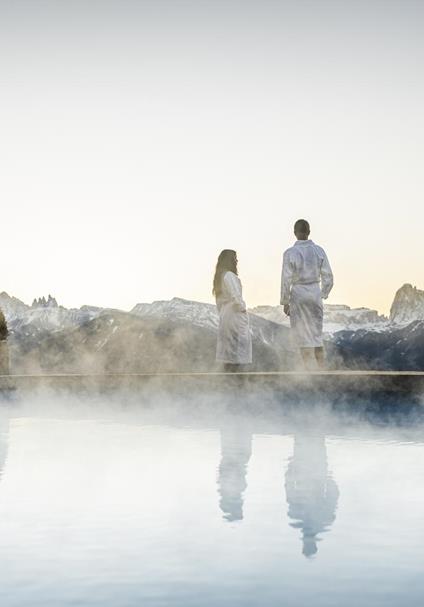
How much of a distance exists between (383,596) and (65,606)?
3.80ft

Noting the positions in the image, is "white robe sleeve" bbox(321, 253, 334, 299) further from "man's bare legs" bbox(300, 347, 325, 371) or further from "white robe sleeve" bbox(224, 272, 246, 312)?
"white robe sleeve" bbox(224, 272, 246, 312)

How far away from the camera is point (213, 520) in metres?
5.10

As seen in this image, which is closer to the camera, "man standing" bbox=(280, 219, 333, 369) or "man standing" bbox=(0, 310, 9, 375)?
"man standing" bbox=(280, 219, 333, 369)

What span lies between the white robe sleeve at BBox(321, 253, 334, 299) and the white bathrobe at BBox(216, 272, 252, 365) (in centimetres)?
99

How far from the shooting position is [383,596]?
3.69 meters

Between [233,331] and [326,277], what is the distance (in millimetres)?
1343

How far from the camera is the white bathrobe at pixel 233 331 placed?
39.7ft

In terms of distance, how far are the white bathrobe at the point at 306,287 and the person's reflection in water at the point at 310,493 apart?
348 cm

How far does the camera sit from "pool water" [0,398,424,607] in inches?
151

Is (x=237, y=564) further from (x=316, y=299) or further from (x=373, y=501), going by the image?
(x=316, y=299)

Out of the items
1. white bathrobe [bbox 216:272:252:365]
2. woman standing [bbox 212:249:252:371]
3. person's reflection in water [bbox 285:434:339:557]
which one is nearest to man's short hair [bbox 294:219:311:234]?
woman standing [bbox 212:249:252:371]

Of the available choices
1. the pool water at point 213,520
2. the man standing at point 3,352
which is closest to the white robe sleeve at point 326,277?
the pool water at point 213,520

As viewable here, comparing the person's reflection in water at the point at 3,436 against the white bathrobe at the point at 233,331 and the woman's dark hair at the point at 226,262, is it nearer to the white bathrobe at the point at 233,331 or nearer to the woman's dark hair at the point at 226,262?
the white bathrobe at the point at 233,331

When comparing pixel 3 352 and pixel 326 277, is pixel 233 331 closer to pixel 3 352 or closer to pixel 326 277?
pixel 326 277
